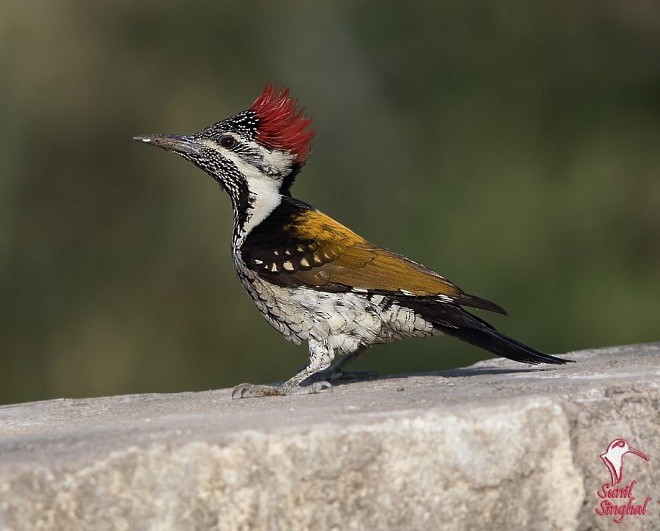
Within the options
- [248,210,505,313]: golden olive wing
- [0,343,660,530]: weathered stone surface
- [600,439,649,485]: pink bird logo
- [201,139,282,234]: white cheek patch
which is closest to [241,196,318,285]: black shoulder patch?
[248,210,505,313]: golden olive wing

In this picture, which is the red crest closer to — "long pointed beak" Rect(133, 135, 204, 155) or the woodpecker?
the woodpecker

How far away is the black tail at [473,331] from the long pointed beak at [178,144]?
1394 millimetres

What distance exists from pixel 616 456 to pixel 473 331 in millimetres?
1096

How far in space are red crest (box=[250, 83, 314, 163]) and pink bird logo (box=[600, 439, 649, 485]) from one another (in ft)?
7.61

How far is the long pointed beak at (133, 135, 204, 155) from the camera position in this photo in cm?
577

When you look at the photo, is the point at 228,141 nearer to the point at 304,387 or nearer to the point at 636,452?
the point at 304,387

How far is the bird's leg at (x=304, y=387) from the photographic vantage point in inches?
191

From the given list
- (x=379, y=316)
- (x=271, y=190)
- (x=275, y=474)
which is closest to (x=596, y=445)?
(x=275, y=474)

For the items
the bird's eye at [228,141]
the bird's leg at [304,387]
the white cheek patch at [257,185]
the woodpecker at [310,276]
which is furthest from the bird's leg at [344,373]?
the bird's eye at [228,141]

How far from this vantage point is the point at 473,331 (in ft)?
15.9

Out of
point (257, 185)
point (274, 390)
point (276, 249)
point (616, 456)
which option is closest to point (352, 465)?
point (616, 456)

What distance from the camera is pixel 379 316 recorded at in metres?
5.06

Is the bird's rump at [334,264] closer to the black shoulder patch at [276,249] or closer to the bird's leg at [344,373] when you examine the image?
the black shoulder patch at [276,249]

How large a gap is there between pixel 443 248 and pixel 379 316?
4.26m
